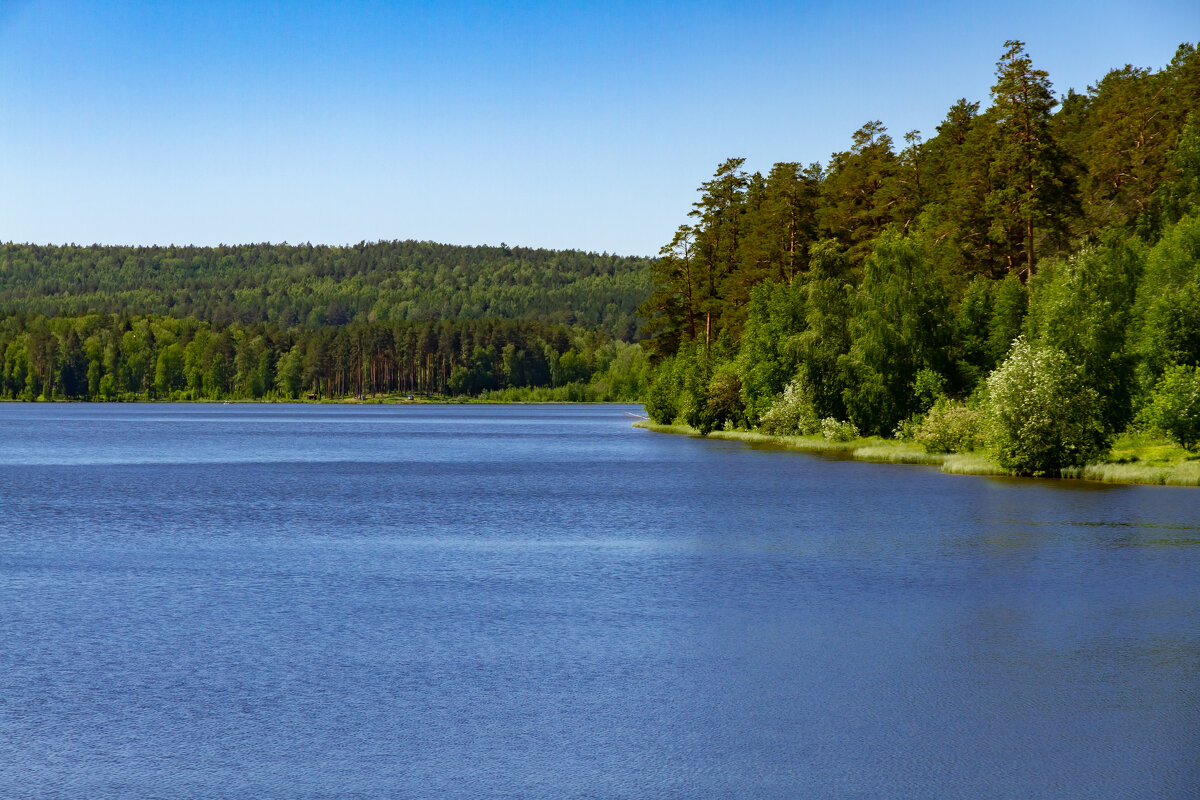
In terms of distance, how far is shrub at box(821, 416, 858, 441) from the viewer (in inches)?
3027

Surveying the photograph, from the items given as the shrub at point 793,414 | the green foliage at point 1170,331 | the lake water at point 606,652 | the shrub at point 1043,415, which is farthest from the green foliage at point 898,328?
the lake water at point 606,652

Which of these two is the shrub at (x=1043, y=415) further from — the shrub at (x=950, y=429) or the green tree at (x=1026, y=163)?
the green tree at (x=1026, y=163)

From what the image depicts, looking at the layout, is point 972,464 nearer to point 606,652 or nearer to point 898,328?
point 898,328

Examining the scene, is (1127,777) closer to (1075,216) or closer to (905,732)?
(905,732)

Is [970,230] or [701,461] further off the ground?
[970,230]

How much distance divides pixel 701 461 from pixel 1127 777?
56247mm

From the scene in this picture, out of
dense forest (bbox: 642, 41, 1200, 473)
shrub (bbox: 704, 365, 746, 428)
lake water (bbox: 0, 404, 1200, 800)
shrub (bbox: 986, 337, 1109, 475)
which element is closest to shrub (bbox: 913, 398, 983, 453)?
dense forest (bbox: 642, 41, 1200, 473)

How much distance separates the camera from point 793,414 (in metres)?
82.9

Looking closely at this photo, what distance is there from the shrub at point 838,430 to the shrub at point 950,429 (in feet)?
36.5

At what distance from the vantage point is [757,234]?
329ft

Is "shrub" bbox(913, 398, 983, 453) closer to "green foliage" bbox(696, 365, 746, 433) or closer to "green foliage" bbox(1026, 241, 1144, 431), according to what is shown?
"green foliage" bbox(1026, 241, 1144, 431)

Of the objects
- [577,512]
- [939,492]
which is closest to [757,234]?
[939,492]

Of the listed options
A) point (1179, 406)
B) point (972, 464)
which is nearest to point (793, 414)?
point (972, 464)

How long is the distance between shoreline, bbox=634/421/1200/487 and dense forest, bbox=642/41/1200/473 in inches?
38.8
